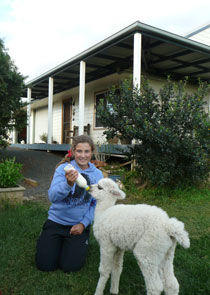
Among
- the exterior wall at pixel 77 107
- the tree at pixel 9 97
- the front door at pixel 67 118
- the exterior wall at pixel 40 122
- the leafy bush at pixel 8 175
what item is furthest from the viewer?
the exterior wall at pixel 40 122

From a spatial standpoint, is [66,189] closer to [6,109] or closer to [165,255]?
[165,255]

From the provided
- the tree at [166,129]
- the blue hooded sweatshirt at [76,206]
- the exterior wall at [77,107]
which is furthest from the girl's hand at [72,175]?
the exterior wall at [77,107]

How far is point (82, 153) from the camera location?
311cm

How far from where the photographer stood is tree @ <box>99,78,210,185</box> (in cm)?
601

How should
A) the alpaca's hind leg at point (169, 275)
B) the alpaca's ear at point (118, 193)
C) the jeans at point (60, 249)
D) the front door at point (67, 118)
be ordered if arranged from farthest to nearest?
the front door at point (67, 118)
the jeans at point (60, 249)
the alpaca's ear at point (118, 193)
the alpaca's hind leg at point (169, 275)

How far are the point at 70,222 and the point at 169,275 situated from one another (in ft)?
4.74

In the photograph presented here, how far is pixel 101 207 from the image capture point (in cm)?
250

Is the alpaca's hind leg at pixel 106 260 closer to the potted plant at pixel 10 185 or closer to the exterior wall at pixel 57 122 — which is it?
the potted plant at pixel 10 185

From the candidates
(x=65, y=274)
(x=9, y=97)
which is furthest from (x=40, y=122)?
(x=65, y=274)

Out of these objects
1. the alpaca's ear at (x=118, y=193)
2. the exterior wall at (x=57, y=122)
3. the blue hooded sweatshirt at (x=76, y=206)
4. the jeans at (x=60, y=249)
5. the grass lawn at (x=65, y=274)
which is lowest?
the grass lawn at (x=65, y=274)

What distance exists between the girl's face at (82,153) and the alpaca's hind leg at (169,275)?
143cm

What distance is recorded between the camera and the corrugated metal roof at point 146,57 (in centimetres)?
829

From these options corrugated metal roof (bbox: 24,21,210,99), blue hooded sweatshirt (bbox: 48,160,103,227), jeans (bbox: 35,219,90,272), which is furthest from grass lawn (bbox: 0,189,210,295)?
corrugated metal roof (bbox: 24,21,210,99)

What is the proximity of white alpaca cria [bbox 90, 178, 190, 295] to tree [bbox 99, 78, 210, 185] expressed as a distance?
12.2 feet
